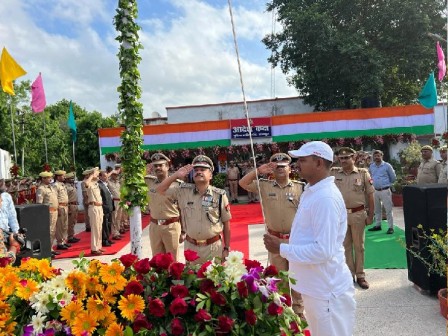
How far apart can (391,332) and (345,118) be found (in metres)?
13.9

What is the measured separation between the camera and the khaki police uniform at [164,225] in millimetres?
5727

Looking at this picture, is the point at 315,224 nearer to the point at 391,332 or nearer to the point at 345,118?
the point at 391,332

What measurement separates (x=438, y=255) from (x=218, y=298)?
3087mm

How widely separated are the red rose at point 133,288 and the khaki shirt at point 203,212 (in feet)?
6.64

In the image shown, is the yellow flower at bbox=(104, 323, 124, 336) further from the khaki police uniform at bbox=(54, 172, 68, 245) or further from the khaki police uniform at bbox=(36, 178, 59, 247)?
the khaki police uniform at bbox=(54, 172, 68, 245)

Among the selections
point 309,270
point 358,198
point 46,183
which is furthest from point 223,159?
point 309,270

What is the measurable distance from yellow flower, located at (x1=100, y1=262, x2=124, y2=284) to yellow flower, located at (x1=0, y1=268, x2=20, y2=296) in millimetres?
494

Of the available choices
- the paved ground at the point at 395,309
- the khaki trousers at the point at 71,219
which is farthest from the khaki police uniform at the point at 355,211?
the khaki trousers at the point at 71,219

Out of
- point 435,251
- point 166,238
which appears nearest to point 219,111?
point 166,238

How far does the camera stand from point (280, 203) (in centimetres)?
446

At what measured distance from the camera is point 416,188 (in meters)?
4.98

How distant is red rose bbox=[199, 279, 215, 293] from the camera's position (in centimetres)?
219

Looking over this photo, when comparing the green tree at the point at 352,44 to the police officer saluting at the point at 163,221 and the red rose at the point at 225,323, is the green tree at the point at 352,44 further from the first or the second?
the red rose at the point at 225,323

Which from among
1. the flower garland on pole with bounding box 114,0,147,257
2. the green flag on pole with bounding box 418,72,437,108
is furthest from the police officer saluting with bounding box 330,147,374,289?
the green flag on pole with bounding box 418,72,437,108
